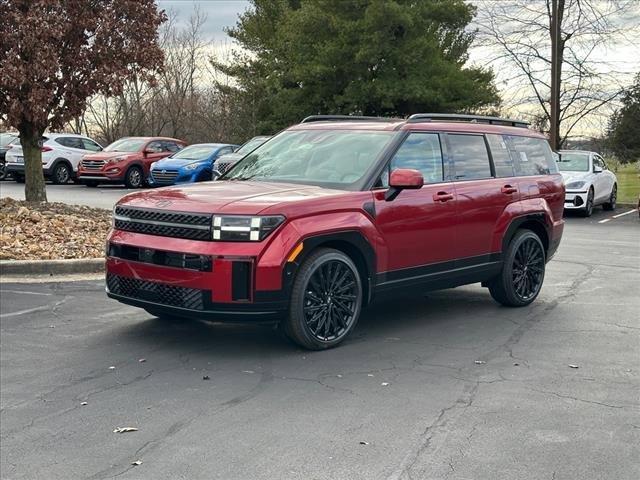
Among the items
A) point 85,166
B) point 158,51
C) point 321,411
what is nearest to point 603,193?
point 158,51

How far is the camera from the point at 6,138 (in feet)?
88.9

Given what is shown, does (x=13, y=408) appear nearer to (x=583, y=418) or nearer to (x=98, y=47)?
(x=583, y=418)

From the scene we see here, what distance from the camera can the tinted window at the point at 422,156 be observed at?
6965mm

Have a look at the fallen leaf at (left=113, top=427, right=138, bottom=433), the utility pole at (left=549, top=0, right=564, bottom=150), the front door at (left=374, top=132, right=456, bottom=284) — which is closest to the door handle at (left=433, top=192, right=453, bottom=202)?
the front door at (left=374, top=132, right=456, bottom=284)

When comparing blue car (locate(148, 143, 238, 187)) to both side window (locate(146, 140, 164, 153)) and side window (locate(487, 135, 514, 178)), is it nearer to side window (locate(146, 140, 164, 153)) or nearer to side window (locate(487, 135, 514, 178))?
side window (locate(146, 140, 164, 153))

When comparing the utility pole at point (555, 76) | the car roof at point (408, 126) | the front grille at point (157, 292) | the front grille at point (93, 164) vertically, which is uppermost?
the utility pole at point (555, 76)

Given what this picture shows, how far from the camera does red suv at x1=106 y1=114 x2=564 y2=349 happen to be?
230 inches

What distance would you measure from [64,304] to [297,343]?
9.71 feet

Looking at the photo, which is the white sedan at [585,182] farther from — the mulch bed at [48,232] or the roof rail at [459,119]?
the mulch bed at [48,232]

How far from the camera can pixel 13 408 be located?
4996 mm

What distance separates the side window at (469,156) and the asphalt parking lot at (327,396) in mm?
1396

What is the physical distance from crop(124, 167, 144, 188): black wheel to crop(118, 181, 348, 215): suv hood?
18.2m

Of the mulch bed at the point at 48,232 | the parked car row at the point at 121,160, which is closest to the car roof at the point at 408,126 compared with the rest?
the mulch bed at the point at 48,232

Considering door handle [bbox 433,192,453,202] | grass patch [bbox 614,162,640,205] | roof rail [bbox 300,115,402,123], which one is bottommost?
grass patch [bbox 614,162,640,205]
